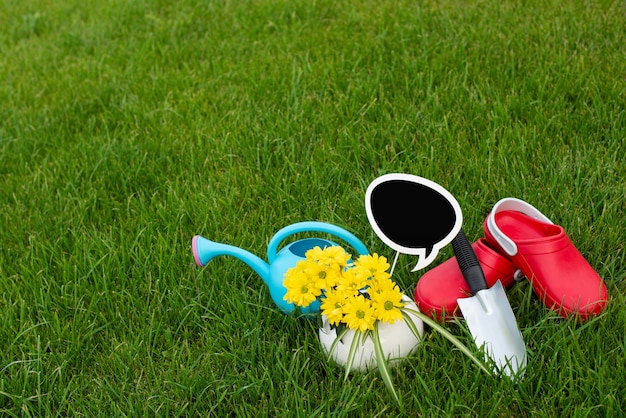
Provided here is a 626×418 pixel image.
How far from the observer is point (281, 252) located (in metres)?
1.79

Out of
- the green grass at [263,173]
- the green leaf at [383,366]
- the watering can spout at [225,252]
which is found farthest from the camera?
the watering can spout at [225,252]

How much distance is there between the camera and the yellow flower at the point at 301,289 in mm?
1581

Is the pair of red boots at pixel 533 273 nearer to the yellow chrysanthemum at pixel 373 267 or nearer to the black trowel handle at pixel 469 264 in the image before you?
the black trowel handle at pixel 469 264

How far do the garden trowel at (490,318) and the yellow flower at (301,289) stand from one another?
39 cm

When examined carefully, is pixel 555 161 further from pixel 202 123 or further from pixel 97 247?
pixel 97 247

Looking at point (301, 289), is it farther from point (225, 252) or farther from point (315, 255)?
point (225, 252)

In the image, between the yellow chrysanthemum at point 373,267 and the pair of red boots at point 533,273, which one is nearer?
the yellow chrysanthemum at point 373,267

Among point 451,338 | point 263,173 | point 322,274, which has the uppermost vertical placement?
point 322,274

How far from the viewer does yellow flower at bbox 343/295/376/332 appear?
1536 millimetres

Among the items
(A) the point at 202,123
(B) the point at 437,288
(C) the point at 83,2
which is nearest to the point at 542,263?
(B) the point at 437,288

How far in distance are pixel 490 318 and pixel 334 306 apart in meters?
0.39

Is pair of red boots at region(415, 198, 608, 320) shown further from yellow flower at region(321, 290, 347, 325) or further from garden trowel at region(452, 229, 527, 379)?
yellow flower at region(321, 290, 347, 325)

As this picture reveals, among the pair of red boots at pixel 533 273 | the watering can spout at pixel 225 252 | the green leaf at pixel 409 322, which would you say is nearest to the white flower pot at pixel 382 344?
the green leaf at pixel 409 322

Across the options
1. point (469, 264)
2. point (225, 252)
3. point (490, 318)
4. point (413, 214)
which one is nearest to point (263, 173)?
point (225, 252)
